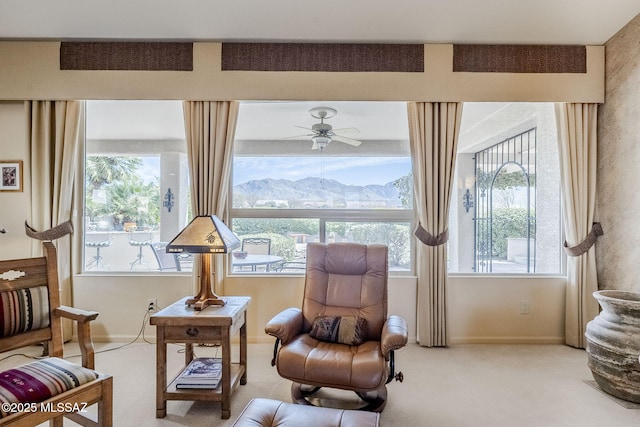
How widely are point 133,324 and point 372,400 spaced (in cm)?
243

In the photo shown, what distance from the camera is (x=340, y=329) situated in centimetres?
226

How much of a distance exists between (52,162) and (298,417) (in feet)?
10.8

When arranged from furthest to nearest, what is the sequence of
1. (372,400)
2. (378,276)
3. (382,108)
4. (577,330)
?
1. (382,108)
2. (577,330)
3. (378,276)
4. (372,400)

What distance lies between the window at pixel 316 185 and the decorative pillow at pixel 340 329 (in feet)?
3.91

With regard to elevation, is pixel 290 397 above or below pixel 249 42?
below

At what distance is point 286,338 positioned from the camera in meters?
2.13

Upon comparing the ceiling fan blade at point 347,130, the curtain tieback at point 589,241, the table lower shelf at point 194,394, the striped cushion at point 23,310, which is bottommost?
the table lower shelf at point 194,394

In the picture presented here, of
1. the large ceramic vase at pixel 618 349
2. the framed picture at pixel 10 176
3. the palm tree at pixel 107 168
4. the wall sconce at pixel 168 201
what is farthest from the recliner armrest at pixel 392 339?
the framed picture at pixel 10 176

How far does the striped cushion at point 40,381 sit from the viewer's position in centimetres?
137

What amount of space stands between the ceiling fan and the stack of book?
221 centimetres

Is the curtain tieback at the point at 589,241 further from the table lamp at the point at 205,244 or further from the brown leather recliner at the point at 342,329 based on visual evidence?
the table lamp at the point at 205,244

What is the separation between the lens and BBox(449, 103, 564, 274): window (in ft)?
11.2

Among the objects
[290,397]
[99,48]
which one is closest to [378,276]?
[290,397]

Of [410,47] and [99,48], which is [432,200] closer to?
[410,47]
